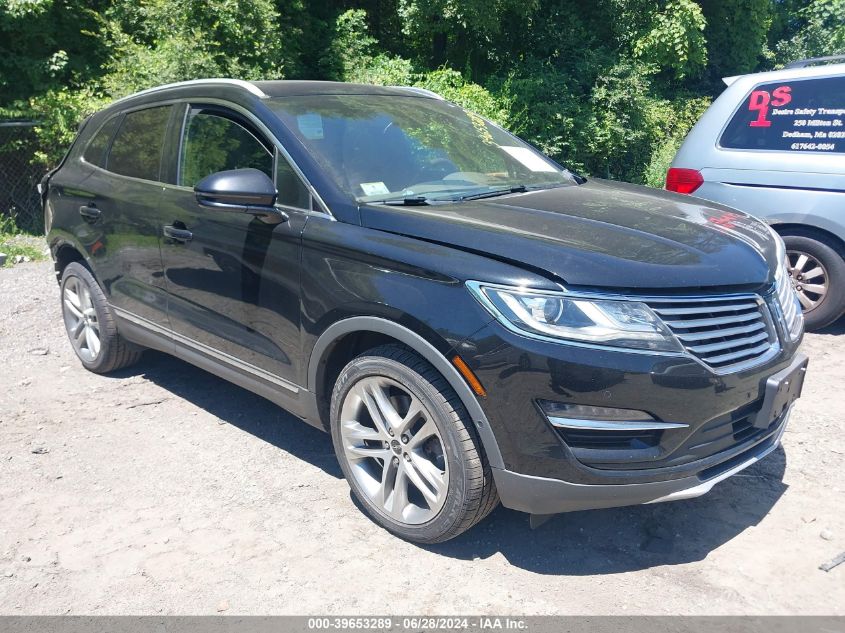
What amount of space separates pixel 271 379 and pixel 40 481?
50.6 inches

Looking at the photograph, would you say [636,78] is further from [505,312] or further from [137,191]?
[505,312]

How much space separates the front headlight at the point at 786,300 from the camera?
3.13m

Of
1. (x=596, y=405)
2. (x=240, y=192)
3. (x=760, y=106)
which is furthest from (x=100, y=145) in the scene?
(x=760, y=106)

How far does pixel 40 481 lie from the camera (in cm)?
379

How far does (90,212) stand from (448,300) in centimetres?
292

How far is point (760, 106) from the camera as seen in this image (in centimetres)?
573

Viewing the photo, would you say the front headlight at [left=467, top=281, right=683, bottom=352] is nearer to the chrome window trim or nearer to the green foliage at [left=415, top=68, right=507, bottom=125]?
the chrome window trim

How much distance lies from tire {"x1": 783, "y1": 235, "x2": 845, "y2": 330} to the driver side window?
3.96m

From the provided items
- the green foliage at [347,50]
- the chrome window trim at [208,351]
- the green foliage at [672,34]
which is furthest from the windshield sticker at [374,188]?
the green foliage at [672,34]

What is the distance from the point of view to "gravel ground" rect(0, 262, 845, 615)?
284 cm

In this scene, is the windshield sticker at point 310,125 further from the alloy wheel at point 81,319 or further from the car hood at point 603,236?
the alloy wheel at point 81,319

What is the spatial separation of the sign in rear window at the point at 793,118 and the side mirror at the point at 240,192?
392 centimetres

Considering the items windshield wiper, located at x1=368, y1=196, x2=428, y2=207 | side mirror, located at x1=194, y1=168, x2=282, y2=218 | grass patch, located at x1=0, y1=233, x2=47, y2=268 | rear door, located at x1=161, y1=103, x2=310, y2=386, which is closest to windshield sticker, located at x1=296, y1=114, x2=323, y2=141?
rear door, located at x1=161, y1=103, x2=310, y2=386

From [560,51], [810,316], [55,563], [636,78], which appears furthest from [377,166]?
[560,51]
